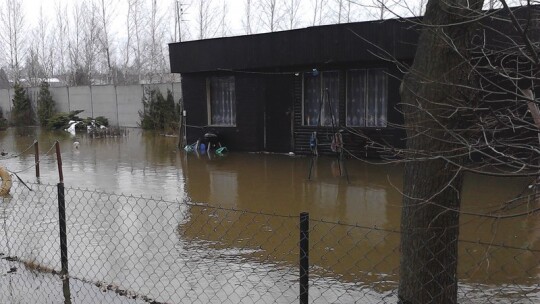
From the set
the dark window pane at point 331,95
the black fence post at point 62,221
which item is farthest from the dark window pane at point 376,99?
the black fence post at point 62,221

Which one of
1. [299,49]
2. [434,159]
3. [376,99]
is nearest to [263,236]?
[434,159]

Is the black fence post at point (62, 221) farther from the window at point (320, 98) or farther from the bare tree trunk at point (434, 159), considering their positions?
the window at point (320, 98)

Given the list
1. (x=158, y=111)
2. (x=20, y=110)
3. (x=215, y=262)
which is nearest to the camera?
(x=215, y=262)

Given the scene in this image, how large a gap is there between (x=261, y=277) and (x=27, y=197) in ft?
19.7

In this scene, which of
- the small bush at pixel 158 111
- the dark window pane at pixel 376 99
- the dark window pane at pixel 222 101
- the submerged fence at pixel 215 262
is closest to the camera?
the submerged fence at pixel 215 262

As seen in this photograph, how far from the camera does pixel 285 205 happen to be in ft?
27.4

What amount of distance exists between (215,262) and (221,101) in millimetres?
11697

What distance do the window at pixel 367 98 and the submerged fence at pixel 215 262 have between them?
23.8ft

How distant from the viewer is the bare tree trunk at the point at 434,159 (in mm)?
2781

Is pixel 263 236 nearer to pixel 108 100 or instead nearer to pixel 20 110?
pixel 108 100

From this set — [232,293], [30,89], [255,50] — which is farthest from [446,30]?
[30,89]

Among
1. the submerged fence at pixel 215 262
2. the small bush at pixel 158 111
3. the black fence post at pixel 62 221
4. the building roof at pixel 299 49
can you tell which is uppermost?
the building roof at pixel 299 49

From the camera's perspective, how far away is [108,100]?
30.5m

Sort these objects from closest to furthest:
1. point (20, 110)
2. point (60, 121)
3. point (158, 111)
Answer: point (158, 111)
point (60, 121)
point (20, 110)
